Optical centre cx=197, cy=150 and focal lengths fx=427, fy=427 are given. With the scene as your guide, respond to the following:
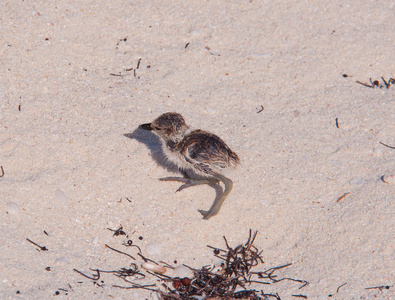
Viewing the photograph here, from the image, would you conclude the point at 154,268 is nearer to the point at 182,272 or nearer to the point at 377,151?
the point at 182,272

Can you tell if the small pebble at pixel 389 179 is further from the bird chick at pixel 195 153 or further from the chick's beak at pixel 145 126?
the chick's beak at pixel 145 126

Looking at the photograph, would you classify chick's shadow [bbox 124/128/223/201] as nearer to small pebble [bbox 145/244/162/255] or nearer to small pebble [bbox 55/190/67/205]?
small pebble [bbox 145/244/162/255]

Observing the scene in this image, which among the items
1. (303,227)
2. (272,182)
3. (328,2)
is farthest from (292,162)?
(328,2)

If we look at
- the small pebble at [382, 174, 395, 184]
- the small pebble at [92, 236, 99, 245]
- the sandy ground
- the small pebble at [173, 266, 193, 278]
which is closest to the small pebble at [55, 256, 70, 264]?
the sandy ground

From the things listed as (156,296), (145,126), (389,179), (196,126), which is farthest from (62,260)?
(389,179)

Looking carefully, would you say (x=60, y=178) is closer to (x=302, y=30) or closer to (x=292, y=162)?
(x=292, y=162)

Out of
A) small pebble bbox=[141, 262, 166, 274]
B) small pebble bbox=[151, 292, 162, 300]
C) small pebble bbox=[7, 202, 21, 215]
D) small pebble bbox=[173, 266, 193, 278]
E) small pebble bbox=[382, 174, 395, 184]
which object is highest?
small pebble bbox=[7, 202, 21, 215]
